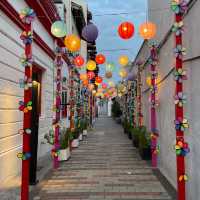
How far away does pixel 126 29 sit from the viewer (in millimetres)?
8391

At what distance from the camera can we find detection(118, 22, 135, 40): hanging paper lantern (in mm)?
8383

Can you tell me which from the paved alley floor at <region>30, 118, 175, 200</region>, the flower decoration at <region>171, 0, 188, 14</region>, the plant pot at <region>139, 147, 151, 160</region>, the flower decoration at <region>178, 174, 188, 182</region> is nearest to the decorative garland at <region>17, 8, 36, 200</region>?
the paved alley floor at <region>30, 118, 175, 200</region>

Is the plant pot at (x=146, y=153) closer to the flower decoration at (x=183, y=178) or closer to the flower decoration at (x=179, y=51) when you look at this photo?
the flower decoration at (x=183, y=178)

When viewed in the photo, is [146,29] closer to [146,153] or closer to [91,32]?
[91,32]

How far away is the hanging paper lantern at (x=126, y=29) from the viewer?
8.38m

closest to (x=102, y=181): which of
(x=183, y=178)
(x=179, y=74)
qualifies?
(x=183, y=178)

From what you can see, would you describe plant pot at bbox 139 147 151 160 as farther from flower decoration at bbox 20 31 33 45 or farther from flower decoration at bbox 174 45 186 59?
flower decoration at bbox 20 31 33 45

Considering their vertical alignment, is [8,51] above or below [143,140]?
above

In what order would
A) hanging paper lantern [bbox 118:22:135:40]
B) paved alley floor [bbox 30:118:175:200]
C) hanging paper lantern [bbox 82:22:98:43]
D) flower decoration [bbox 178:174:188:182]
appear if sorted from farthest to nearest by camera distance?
hanging paper lantern [bbox 82:22:98:43] < hanging paper lantern [bbox 118:22:135:40] < paved alley floor [bbox 30:118:175:200] < flower decoration [bbox 178:174:188:182]

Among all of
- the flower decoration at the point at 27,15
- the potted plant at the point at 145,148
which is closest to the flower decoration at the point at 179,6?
the flower decoration at the point at 27,15

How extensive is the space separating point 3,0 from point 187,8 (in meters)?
3.88

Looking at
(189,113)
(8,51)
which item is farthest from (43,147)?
(189,113)

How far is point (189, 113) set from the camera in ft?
19.5

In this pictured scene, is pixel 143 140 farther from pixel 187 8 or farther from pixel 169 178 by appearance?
pixel 187 8
